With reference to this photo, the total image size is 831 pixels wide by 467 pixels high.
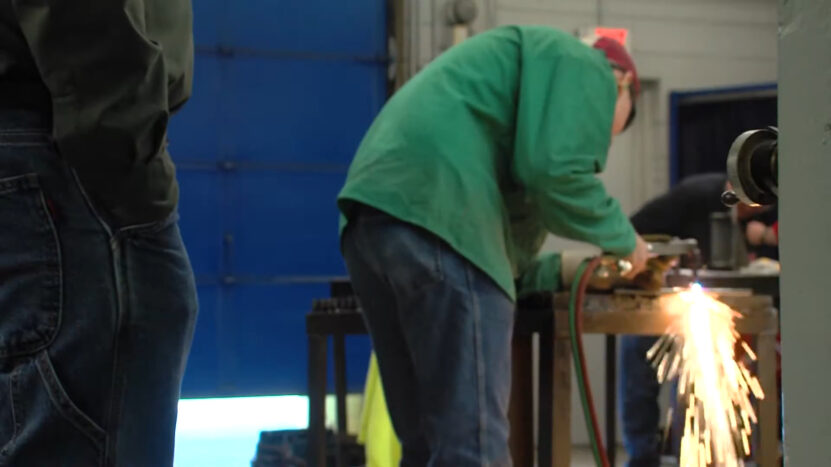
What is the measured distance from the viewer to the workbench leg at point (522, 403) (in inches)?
86.8

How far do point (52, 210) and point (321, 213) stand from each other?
11.8 feet

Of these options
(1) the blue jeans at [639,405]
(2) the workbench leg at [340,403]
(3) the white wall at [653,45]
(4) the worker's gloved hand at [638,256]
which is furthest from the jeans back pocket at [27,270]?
(3) the white wall at [653,45]

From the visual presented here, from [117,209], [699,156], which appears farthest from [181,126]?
[117,209]

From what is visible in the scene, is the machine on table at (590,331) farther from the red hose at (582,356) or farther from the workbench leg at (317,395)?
the workbench leg at (317,395)

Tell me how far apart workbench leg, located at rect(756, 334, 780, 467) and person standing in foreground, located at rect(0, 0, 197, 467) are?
1.59 meters

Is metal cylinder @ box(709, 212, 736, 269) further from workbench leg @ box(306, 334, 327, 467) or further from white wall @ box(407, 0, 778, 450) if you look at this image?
workbench leg @ box(306, 334, 327, 467)

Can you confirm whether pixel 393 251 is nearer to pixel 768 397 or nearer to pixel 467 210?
pixel 467 210

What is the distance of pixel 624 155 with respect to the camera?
Answer: 473 cm

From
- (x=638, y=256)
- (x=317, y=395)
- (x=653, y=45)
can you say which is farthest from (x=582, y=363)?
(x=653, y=45)

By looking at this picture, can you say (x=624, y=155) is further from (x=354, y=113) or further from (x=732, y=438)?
(x=732, y=438)

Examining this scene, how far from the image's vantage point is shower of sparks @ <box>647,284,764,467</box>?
80.4 inches

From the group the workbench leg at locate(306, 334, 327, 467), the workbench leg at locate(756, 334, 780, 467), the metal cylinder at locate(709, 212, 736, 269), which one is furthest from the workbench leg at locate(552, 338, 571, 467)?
the metal cylinder at locate(709, 212, 736, 269)

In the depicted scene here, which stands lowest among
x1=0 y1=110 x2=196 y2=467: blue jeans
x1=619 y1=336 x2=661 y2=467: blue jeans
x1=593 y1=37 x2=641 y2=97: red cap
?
x1=619 y1=336 x2=661 y2=467: blue jeans

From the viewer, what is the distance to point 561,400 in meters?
2.03
